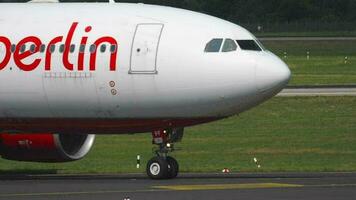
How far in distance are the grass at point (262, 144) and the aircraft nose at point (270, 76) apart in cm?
460

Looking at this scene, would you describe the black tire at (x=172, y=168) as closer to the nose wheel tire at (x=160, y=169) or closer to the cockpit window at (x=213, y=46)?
the nose wheel tire at (x=160, y=169)

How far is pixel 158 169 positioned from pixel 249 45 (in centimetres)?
362

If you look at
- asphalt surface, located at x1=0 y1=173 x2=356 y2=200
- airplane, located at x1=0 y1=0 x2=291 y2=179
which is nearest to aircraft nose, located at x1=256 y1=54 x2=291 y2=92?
airplane, located at x1=0 y1=0 x2=291 y2=179

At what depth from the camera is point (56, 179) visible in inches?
1326

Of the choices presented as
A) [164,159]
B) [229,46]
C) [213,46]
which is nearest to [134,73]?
[213,46]

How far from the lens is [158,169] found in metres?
32.7

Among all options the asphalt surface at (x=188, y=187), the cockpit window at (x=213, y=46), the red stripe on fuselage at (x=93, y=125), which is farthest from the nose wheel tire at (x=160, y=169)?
the cockpit window at (x=213, y=46)

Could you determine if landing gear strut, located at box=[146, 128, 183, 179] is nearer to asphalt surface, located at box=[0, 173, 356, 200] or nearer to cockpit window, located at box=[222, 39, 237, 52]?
asphalt surface, located at box=[0, 173, 356, 200]

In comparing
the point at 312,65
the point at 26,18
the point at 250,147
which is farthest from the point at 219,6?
the point at 26,18

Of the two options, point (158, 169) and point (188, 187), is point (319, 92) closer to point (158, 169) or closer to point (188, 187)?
point (158, 169)

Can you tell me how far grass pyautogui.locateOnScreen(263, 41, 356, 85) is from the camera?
78.2 m

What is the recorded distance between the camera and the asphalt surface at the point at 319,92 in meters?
62.9

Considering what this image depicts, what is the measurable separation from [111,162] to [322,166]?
6.53m

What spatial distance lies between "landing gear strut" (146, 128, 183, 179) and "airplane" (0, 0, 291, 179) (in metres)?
0.02
